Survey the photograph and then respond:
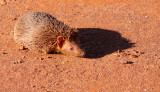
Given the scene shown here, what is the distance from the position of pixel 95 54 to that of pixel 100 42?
2.90 ft

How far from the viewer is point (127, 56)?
8469mm

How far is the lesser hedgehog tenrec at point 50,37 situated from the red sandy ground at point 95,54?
0.75 ft

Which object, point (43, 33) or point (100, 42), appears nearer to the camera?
point (43, 33)

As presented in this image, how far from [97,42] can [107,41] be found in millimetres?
350

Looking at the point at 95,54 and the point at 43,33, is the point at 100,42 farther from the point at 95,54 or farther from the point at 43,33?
the point at 43,33

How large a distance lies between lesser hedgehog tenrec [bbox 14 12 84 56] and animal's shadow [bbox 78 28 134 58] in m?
0.58

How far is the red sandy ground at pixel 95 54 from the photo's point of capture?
7109 millimetres

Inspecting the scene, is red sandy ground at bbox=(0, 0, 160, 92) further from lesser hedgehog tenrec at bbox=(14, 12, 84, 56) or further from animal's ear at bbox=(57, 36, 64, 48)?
animal's ear at bbox=(57, 36, 64, 48)

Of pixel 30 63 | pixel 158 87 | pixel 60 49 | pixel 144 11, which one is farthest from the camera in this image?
pixel 144 11

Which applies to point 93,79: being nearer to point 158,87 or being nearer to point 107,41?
point 158,87

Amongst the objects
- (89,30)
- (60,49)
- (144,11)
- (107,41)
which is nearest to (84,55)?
(60,49)

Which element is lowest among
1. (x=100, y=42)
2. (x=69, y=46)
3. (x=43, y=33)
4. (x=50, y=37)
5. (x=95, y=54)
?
(x=95, y=54)

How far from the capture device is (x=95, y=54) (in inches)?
342

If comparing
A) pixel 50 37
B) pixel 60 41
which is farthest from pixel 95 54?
pixel 50 37
